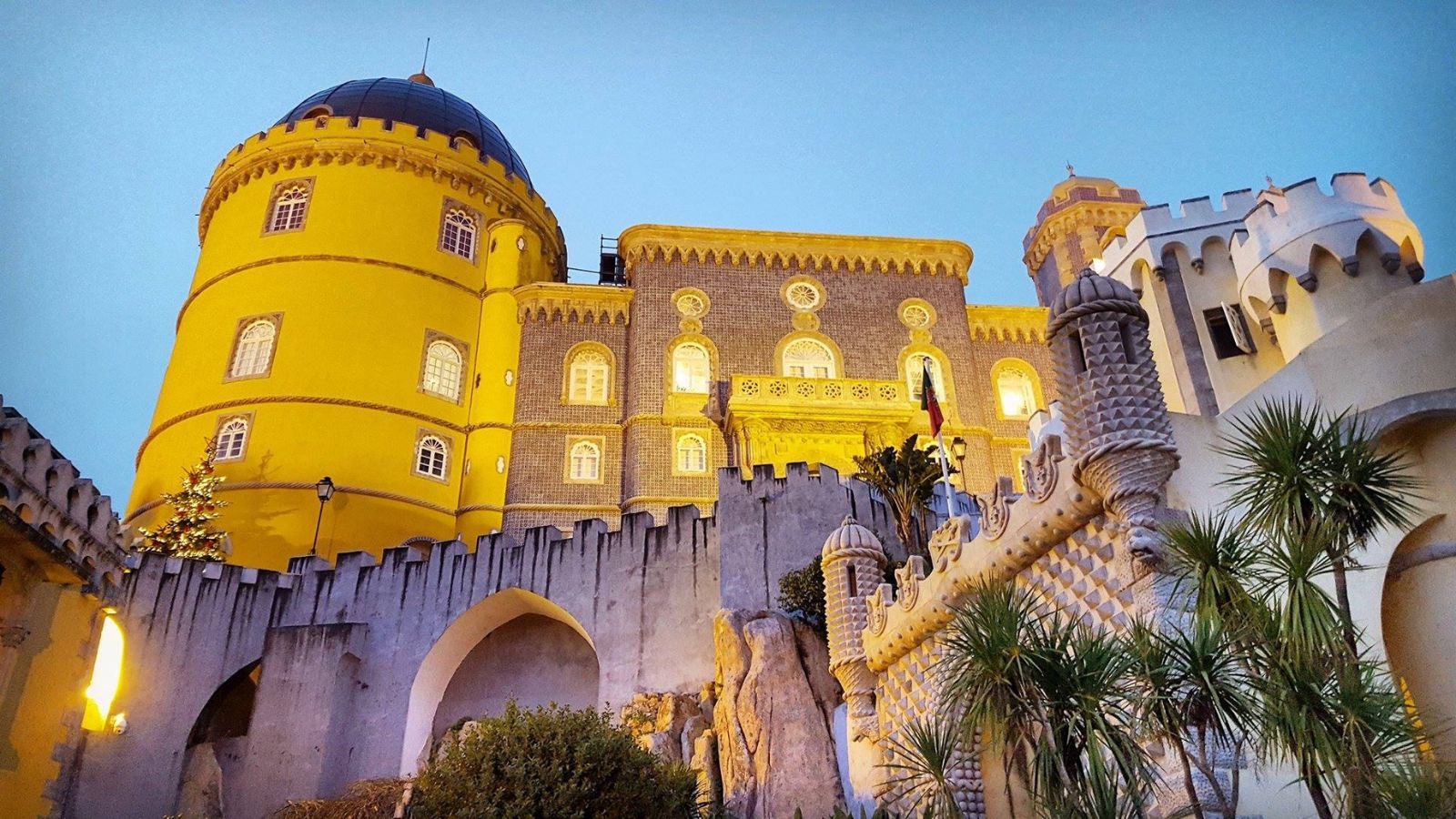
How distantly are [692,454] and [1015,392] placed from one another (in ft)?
33.6

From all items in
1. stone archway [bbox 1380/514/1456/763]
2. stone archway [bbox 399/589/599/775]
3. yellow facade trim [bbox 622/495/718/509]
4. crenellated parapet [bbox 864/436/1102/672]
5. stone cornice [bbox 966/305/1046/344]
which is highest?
stone cornice [bbox 966/305/1046/344]

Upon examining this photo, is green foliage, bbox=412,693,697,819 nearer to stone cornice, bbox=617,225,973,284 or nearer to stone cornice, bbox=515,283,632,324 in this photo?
stone cornice, bbox=515,283,632,324

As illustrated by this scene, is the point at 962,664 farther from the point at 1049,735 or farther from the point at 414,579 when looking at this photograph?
the point at 414,579

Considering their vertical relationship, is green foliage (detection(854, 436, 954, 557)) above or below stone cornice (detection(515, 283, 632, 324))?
below

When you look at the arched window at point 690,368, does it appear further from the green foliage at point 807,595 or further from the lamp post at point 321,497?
the green foliage at point 807,595

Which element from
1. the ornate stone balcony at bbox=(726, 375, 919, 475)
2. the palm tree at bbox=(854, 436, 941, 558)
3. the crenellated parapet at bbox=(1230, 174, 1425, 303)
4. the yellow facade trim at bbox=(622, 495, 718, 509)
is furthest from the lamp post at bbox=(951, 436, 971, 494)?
the crenellated parapet at bbox=(1230, 174, 1425, 303)

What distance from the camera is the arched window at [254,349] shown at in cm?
2889

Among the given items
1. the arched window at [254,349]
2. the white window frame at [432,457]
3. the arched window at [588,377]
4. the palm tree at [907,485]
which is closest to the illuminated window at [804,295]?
the arched window at [588,377]

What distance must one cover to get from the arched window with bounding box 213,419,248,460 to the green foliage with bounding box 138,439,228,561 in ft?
4.29

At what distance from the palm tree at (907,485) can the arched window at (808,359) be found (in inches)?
440

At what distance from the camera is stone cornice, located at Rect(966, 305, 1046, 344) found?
109 feet

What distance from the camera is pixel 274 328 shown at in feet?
96.4

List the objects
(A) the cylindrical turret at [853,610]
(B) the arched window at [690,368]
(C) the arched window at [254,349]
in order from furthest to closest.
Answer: (B) the arched window at [690,368] → (C) the arched window at [254,349] → (A) the cylindrical turret at [853,610]

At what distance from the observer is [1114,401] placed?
9422 millimetres
